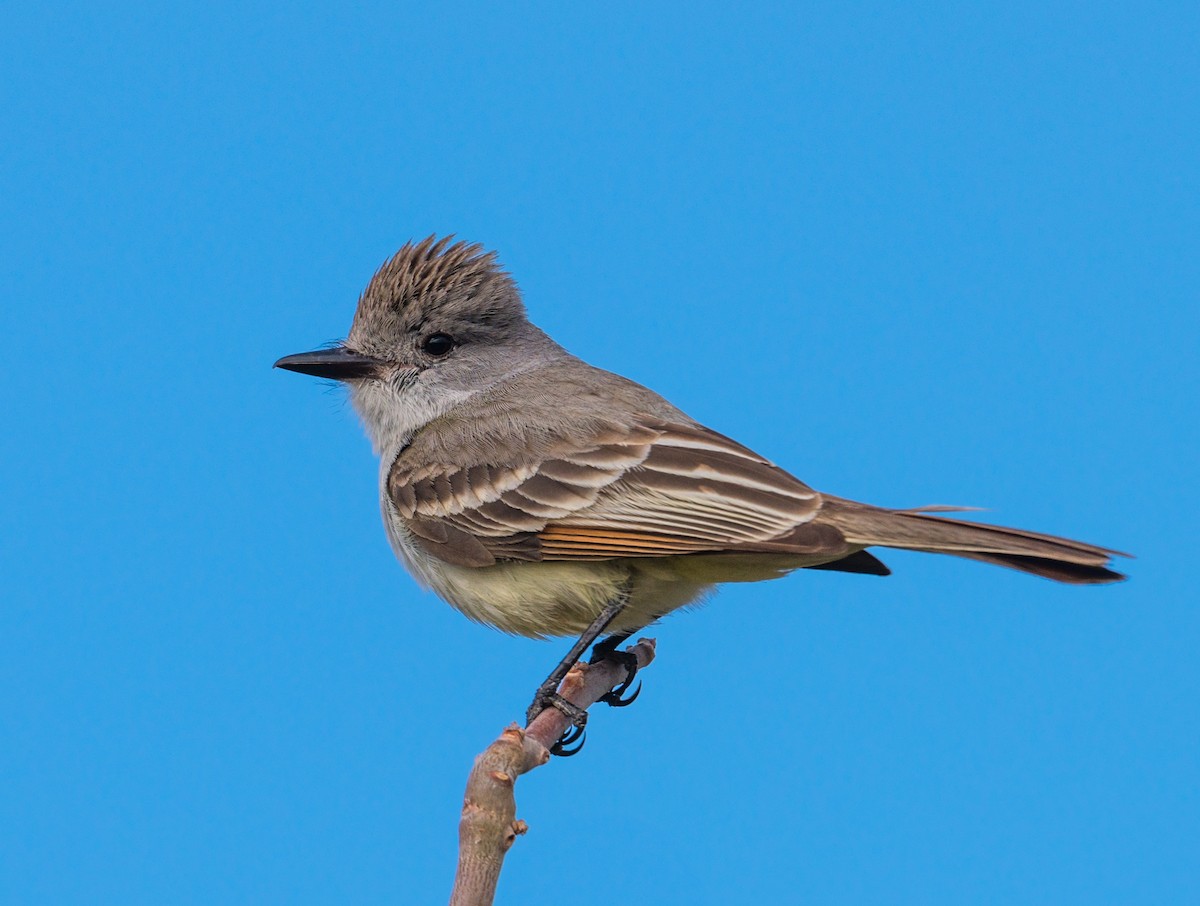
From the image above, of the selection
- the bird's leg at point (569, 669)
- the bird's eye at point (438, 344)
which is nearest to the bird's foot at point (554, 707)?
the bird's leg at point (569, 669)

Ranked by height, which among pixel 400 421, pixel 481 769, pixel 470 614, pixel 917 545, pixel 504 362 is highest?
pixel 504 362

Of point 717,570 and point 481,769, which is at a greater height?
point 717,570

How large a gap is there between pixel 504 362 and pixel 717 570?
1.49m

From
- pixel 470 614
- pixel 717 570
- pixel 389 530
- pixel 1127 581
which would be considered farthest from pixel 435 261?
pixel 1127 581

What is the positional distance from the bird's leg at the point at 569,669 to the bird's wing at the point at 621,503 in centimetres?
22

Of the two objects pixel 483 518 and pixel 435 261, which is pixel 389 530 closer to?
pixel 483 518

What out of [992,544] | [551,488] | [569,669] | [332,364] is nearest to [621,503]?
[551,488]

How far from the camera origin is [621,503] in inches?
174

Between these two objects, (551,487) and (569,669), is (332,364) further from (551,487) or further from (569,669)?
(569,669)

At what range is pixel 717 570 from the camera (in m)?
4.42

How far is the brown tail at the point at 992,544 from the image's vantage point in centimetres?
386

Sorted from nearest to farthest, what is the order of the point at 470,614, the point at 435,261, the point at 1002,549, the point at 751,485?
the point at 1002,549, the point at 751,485, the point at 470,614, the point at 435,261

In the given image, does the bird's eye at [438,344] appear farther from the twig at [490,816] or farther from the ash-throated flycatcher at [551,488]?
the twig at [490,816]

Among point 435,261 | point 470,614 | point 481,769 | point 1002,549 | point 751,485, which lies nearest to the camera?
point 481,769
